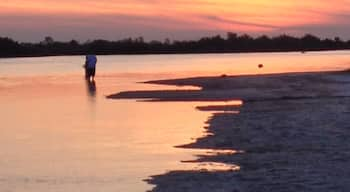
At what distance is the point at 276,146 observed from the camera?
16500 mm

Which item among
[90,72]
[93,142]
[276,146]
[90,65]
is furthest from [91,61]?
[276,146]

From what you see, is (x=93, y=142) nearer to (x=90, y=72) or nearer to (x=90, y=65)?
(x=90, y=65)

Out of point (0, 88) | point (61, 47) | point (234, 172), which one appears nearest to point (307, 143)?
point (234, 172)

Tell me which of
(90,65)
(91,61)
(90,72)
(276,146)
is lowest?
(90,72)

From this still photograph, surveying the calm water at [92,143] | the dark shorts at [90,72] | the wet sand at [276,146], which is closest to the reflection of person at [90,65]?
the dark shorts at [90,72]

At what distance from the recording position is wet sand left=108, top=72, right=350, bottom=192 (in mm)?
12281

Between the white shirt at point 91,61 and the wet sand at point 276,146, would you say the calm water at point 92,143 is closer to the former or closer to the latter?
the wet sand at point 276,146

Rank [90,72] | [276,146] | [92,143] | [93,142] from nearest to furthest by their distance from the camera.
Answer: [276,146]
[92,143]
[93,142]
[90,72]

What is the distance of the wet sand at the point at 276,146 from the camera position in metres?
12.3

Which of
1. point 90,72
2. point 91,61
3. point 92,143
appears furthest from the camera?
point 90,72

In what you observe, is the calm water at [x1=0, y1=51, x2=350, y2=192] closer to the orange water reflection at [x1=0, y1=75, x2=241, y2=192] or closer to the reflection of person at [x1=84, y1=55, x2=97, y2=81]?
the orange water reflection at [x1=0, y1=75, x2=241, y2=192]

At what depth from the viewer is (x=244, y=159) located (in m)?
14.8

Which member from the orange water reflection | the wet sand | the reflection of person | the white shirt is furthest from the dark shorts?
the wet sand

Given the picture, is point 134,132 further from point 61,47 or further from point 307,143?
point 61,47
